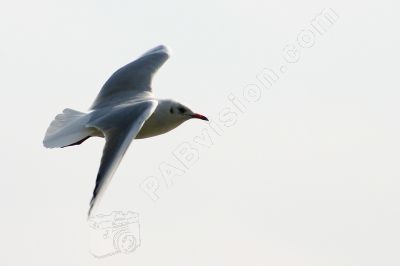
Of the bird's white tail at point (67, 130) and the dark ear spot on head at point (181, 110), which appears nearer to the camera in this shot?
the bird's white tail at point (67, 130)

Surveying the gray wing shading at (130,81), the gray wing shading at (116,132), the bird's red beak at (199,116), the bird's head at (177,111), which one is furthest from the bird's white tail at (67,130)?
the bird's red beak at (199,116)

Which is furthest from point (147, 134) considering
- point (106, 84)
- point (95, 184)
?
point (95, 184)

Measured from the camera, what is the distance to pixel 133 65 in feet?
33.4

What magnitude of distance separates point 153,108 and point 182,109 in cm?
90

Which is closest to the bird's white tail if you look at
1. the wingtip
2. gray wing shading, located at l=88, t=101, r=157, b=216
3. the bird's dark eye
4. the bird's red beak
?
gray wing shading, located at l=88, t=101, r=157, b=216

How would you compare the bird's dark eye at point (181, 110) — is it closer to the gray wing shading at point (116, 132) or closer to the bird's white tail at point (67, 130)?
the gray wing shading at point (116, 132)

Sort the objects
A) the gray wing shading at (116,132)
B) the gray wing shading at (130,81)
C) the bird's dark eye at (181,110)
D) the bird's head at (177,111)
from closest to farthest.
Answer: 1. the gray wing shading at (116,132)
2. the bird's head at (177,111)
3. the bird's dark eye at (181,110)
4. the gray wing shading at (130,81)

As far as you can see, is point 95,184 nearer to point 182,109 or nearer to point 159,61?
point 182,109

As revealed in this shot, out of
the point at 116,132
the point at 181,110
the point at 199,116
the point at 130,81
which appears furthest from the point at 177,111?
the point at 116,132

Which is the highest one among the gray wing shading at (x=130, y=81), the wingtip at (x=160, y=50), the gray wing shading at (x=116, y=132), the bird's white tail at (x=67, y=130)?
the wingtip at (x=160, y=50)

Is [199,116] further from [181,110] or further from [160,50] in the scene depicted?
[160,50]

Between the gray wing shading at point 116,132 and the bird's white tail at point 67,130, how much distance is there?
0.15 meters

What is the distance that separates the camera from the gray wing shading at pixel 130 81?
9.27 metres

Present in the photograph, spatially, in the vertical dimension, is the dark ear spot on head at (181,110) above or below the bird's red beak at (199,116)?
above
